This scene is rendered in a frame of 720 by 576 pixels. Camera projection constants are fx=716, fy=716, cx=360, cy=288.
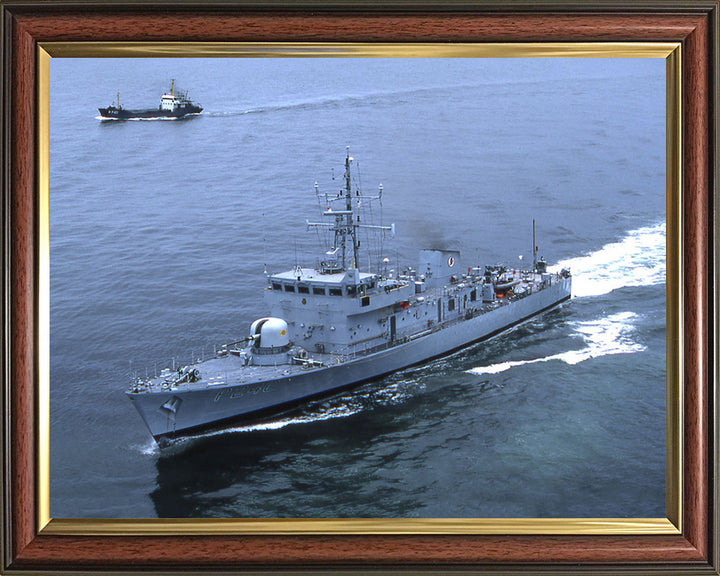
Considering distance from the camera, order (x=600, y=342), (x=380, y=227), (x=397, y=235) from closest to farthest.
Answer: (x=600, y=342) → (x=397, y=235) → (x=380, y=227)

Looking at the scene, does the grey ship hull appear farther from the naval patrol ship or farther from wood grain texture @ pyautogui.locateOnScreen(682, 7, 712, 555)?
wood grain texture @ pyautogui.locateOnScreen(682, 7, 712, 555)

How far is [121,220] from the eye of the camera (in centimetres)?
821

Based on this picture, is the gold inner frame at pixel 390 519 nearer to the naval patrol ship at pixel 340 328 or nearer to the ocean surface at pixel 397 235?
the ocean surface at pixel 397 235

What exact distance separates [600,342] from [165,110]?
6.57 metres

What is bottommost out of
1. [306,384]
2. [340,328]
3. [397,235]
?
[306,384]

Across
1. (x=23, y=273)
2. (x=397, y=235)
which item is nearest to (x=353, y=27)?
(x=23, y=273)

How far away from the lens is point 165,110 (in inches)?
311

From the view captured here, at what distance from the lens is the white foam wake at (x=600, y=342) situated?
816 cm

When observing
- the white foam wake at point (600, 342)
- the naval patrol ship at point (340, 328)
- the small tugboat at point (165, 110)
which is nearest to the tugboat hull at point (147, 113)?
the small tugboat at point (165, 110)

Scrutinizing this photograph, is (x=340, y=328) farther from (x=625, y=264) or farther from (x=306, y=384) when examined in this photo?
(x=625, y=264)

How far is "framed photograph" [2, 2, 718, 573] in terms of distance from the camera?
235 inches

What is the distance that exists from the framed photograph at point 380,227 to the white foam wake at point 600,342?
0.06 metres

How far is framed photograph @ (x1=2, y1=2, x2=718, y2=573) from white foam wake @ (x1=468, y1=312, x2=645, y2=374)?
0.19ft

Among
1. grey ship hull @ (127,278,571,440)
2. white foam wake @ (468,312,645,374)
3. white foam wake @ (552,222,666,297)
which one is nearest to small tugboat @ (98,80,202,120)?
grey ship hull @ (127,278,571,440)
